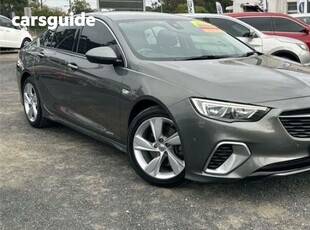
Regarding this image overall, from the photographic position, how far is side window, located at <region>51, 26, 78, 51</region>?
5.12 m

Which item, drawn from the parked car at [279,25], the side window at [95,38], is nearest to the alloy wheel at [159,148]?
the side window at [95,38]

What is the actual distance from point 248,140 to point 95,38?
7.32 ft

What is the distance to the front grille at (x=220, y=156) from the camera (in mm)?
3289

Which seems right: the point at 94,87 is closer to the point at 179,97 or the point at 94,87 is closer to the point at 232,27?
the point at 179,97

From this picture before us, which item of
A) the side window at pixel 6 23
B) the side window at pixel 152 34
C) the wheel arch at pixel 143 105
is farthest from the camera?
the side window at pixel 6 23

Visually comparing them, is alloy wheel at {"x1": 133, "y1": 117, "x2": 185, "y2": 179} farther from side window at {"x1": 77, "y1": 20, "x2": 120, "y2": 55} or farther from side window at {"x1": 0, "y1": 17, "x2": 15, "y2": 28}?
side window at {"x1": 0, "y1": 17, "x2": 15, "y2": 28}

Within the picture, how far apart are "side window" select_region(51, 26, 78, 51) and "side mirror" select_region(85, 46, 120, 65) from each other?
1003 mm

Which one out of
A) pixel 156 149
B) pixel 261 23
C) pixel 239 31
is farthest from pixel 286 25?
pixel 156 149

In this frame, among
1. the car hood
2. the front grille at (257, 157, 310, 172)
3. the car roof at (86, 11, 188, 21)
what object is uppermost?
the car roof at (86, 11, 188, 21)

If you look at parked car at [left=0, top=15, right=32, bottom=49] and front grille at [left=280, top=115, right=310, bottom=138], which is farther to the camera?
parked car at [left=0, top=15, right=32, bottom=49]

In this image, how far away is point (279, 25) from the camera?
1141 centimetres

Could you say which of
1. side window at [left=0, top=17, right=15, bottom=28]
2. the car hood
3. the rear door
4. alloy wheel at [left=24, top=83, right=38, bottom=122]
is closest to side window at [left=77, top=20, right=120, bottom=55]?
the car hood

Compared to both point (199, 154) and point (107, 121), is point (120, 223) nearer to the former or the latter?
point (199, 154)

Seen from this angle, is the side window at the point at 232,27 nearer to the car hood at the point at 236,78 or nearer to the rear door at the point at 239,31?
the rear door at the point at 239,31
